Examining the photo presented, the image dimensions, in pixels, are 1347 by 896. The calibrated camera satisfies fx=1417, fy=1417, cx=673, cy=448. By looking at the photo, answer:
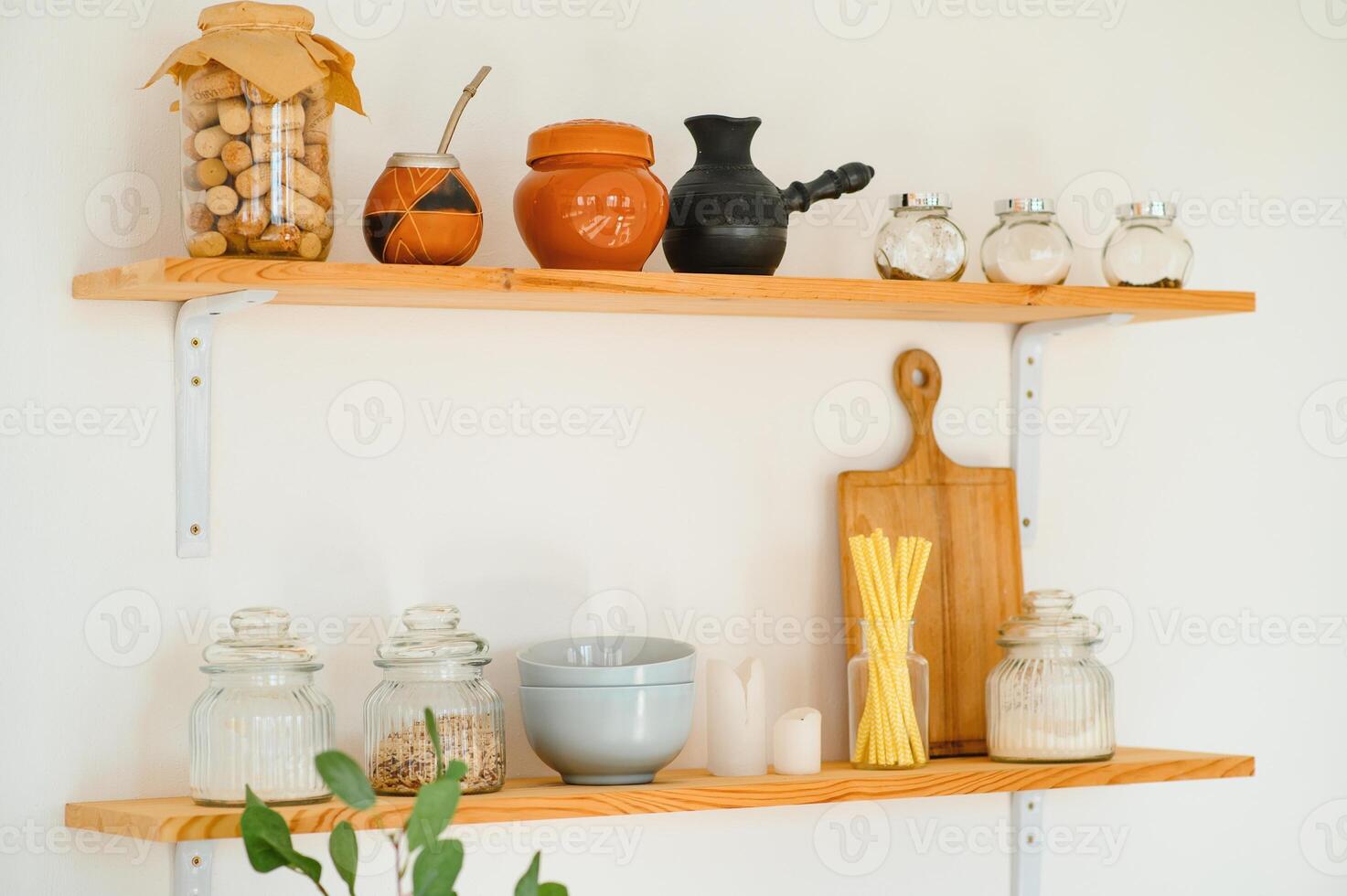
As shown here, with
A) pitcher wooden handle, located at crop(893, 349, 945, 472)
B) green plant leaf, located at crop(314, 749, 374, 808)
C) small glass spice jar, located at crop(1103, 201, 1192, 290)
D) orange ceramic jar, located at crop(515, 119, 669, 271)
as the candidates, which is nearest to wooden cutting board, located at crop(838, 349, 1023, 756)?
pitcher wooden handle, located at crop(893, 349, 945, 472)

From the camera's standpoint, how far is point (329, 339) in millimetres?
1301

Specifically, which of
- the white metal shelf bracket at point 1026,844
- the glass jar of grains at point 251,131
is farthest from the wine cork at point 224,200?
the white metal shelf bracket at point 1026,844

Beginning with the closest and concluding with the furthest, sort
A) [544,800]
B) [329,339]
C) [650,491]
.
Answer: [544,800], [329,339], [650,491]

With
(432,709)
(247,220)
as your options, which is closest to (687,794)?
(432,709)

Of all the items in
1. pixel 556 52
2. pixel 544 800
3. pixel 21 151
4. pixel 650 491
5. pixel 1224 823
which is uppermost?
pixel 556 52

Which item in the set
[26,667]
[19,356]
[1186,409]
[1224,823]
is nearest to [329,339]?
[19,356]

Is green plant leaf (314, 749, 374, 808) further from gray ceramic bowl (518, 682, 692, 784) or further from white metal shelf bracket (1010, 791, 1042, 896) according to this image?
white metal shelf bracket (1010, 791, 1042, 896)

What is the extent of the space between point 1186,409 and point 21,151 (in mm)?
1225

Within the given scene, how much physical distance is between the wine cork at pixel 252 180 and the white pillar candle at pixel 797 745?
2.18 feet

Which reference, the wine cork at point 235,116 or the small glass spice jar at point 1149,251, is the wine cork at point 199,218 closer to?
the wine cork at point 235,116

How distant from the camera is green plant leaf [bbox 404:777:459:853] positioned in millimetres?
976

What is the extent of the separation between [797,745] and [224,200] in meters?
0.69

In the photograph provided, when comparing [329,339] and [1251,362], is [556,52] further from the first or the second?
[1251,362]

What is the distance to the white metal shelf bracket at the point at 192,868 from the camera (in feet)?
4.01
